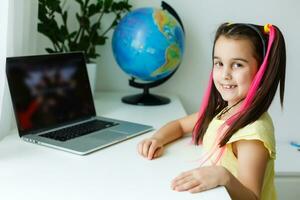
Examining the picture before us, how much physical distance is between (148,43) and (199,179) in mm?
702

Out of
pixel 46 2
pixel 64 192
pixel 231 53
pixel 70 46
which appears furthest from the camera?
pixel 70 46

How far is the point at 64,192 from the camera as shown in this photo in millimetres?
714

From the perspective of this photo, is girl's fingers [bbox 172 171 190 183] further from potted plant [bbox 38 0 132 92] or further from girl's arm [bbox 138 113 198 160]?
potted plant [bbox 38 0 132 92]

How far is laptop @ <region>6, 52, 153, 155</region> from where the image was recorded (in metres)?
1.01

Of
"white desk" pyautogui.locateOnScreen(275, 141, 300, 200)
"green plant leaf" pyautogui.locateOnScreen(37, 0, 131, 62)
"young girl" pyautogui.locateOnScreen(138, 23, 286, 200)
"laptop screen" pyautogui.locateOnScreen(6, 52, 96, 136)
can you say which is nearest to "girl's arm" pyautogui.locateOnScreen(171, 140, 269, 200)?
"young girl" pyautogui.locateOnScreen(138, 23, 286, 200)

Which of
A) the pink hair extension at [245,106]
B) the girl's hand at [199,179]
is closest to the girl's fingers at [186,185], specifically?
the girl's hand at [199,179]

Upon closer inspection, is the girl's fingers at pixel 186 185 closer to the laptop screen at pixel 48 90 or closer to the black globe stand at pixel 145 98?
the laptop screen at pixel 48 90

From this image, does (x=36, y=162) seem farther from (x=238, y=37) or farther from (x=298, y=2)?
(x=298, y=2)

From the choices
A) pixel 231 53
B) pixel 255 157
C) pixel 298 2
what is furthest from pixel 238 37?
pixel 298 2

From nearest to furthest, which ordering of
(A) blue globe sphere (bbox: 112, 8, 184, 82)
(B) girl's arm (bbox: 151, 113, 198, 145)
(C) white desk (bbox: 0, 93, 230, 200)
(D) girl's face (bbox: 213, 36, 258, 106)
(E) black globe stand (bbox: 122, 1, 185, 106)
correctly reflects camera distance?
1. (C) white desk (bbox: 0, 93, 230, 200)
2. (D) girl's face (bbox: 213, 36, 258, 106)
3. (B) girl's arm (bbox: 151, 113, 198, 145)
4. (A) blue globe sphere (bbox: 112, 8, 184, 82)
5. (E) black globe stand (bbox: 122, 1, 185, 106)

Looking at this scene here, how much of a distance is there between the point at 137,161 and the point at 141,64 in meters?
0.57

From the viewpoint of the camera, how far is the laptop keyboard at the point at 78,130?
3.39 feet

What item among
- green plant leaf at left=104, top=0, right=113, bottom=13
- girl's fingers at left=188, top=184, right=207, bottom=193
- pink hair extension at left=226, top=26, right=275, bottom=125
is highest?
green plant leaf at left=104, top=0, right=113, bottom=13

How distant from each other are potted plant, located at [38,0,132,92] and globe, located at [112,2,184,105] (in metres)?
0.12
